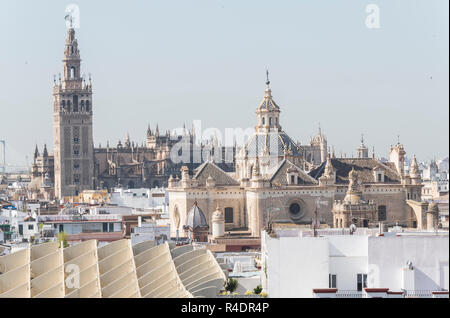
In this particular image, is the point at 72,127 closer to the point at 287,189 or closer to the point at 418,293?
the point at 287,189

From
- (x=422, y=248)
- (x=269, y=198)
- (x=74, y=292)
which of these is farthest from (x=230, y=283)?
(x=269, y=198)

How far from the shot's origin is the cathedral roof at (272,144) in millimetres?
53750

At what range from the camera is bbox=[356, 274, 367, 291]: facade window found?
2112 cm

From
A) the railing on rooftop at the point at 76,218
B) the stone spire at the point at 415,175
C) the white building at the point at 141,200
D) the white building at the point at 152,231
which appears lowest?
the white building at the point at 152,231

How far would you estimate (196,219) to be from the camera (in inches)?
1924

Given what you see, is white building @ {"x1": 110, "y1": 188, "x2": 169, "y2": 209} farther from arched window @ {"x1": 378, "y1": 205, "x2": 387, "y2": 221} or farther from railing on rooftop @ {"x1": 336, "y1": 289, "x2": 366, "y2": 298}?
railing on rooftop @ {"x1": 336, "y1": 289, "x2": 366, "y2": 298}

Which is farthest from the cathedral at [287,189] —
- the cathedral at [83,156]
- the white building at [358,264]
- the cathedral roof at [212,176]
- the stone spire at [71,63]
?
the stone spire at [71,63]

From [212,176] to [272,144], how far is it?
12.6 feet

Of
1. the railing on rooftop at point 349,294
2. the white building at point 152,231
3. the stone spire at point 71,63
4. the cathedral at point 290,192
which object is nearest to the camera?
the railing on rooftop at point 349,294

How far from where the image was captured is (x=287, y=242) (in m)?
21.3

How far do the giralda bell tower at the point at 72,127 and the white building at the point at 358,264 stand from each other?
7800 centimetres

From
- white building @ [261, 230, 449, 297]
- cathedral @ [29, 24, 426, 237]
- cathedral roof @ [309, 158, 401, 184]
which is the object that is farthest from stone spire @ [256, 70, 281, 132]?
white building @ [261, 230, 449, 297]

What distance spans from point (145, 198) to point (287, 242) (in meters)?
59.5

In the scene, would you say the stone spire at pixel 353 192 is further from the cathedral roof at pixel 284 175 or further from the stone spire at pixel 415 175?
the stone spire at pixel 415 175
